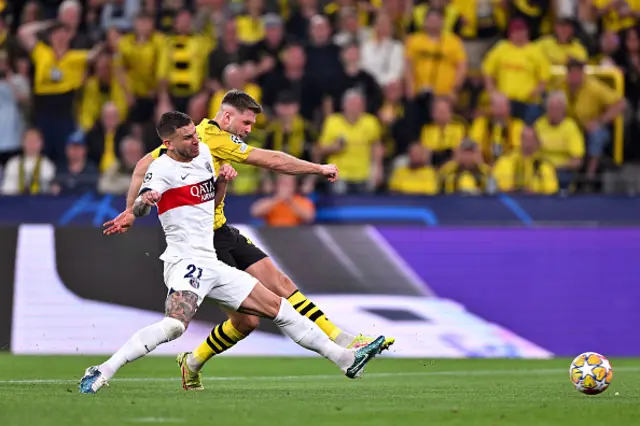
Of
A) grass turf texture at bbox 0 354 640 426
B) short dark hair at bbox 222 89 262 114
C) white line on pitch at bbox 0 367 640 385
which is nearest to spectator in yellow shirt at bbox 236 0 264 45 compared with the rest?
grass turf texture at bbox 0 354 640 426

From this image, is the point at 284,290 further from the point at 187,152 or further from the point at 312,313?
the point at 187,152

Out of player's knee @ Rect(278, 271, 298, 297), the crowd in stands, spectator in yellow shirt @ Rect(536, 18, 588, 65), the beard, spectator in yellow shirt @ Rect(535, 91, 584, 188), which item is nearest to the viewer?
the beard

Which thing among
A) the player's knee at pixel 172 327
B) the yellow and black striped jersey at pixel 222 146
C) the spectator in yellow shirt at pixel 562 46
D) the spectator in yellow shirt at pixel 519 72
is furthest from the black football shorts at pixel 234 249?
the spectator in yellow shirt at pixel 562 46

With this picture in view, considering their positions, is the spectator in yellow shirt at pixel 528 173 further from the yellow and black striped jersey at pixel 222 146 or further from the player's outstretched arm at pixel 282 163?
the player's outstretched arm at pixel 282 163

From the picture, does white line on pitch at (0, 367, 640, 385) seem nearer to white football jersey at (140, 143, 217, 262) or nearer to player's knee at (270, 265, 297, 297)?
player's knee at (270, 265, 297, 297)

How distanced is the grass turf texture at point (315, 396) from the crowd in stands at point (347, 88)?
159 inches

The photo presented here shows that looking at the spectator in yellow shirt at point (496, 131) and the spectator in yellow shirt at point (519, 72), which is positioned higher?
the spectator in yellow shirt at point (519, 72)

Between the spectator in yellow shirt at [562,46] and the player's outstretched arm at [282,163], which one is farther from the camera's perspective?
the spectator in yellow shirt at [562,46]

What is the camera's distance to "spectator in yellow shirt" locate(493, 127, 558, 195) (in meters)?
18.4

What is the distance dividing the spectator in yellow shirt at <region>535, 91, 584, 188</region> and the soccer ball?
8654mm

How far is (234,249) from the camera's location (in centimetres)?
1135

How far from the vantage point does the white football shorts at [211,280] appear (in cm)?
1018

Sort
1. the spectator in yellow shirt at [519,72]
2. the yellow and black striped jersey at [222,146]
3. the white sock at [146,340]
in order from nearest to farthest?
the white sock at [146,340] → the yellow and black striped jersey at [222,146] → the spectator in yellow shirt at [519,72]

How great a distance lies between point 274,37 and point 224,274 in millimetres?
10248
